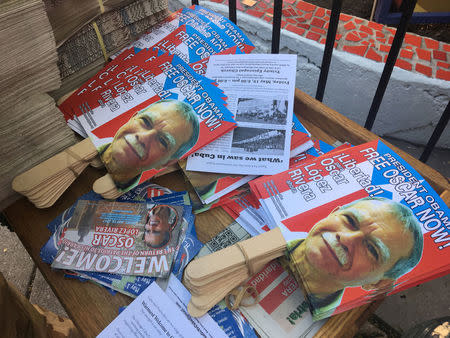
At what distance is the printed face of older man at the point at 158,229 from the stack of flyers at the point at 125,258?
0.02m

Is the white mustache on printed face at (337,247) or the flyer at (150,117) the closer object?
the white mustache on printed face at (337,247)

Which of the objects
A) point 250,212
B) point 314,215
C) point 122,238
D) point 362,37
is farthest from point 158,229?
point 362,37

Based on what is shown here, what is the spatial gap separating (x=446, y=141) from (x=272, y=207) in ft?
4.96

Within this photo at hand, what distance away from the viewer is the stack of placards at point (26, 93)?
547mm

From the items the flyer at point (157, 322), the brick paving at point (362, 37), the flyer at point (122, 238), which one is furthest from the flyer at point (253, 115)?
the brick paving at point (362, 37)

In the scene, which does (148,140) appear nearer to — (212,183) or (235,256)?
(212,183)

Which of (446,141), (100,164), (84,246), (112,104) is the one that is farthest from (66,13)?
(446,141)

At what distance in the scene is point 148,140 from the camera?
67 cm

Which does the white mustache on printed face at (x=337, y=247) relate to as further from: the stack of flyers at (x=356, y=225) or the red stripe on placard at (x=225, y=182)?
the red stripe on placard at (x=225, y=182)

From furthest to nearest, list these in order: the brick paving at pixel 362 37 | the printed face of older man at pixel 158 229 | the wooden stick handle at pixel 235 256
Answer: the brick paving at pixel 362 37 < the printed face of older man at pixel 158 229 < the wooden stick handle at pixel 235 256

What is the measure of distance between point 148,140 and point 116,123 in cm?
9

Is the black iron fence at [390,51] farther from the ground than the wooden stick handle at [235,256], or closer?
farther from the ground

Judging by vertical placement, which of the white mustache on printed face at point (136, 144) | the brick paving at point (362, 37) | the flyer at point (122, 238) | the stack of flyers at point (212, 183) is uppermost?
the white mustache on printed face at point (136, 144)

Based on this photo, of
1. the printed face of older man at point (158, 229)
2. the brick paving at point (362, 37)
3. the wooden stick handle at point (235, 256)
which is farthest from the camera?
the brick paving at point (362, 37)
